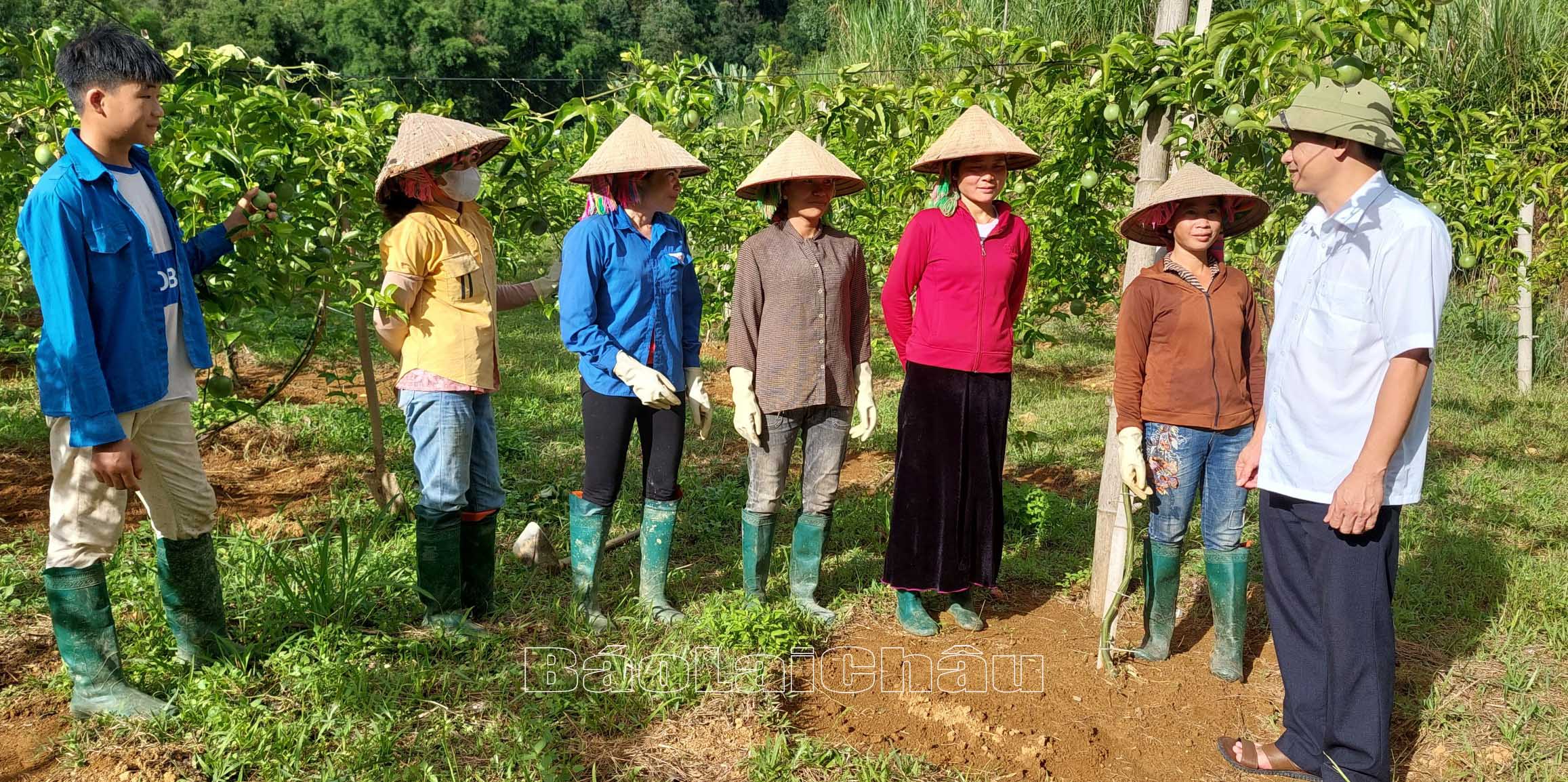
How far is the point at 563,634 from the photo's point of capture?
3596mm

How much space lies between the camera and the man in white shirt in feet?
7.95

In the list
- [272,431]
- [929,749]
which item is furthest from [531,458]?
[929,749]

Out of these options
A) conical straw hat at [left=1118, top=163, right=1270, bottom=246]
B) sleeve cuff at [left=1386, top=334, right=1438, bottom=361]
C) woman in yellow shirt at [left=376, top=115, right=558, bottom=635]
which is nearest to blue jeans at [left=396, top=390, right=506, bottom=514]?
woman in yellow shirt at [left=376, top=115, right=558, bottom=635]

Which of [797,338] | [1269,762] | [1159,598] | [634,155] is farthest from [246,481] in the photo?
[1269,762]

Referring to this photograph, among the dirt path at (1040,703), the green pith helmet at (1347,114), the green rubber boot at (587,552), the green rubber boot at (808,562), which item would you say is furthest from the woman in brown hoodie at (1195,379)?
the green rubber boot at (587,552)

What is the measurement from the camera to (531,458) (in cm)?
573

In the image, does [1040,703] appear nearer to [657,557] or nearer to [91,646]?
[657,557]

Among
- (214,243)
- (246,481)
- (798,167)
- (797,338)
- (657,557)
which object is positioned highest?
(798,167)

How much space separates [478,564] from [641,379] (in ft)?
3.10

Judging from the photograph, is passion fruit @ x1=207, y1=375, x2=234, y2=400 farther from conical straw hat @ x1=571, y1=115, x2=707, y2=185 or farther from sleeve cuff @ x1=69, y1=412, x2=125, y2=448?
conical straw hat @ x1=571, y1=115, x2=707, y2=185

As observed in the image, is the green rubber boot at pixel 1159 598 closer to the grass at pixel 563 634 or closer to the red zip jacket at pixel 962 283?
the grass at pixel 563 634

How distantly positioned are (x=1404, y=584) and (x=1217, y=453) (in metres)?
1.66

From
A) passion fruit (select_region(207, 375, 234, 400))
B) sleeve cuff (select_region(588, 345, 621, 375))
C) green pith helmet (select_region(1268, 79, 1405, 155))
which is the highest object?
green pith helmet (select_region(1268, 79, 1405, 155))

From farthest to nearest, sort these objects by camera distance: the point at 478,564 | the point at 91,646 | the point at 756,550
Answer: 1. the point at 756,550
2. the point at 478,564
3. the point at 91,646
